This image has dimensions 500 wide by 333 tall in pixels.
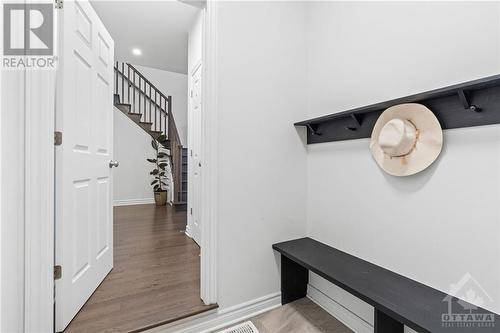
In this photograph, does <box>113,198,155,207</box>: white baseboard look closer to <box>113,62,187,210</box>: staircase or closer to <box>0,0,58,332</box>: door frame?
<box>113,62,187,210</box>: staircase

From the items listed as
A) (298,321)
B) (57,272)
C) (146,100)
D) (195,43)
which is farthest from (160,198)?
(298,321)

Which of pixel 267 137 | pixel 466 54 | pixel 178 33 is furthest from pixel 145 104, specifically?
pixel 466 54

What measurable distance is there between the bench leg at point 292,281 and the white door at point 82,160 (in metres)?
1.32

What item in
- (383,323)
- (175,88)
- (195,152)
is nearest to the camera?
(383,323)

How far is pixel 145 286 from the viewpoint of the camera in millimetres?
1729

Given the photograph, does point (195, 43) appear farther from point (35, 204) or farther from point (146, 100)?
point (146, 100)

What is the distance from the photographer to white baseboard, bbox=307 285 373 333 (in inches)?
54.7

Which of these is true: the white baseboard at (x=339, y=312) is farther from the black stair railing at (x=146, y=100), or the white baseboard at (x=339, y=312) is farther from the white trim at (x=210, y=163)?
the black stair railing at (x=146, y=100)

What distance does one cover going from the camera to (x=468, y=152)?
99 centimetres

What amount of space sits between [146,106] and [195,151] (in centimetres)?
335

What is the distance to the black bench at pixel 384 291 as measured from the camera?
895mm

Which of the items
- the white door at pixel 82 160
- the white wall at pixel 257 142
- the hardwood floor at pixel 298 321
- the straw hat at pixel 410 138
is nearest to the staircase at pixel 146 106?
the white door at pixel 82 160

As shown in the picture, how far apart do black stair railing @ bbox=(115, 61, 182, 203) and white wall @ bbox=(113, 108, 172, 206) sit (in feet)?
1.16

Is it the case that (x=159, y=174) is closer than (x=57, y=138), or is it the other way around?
(x=57, y=138)
